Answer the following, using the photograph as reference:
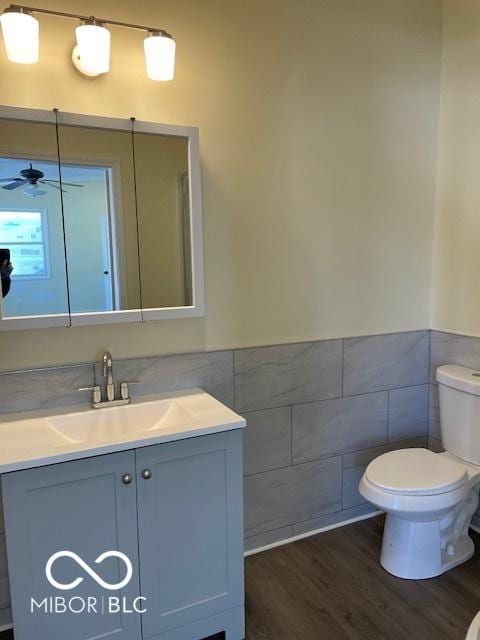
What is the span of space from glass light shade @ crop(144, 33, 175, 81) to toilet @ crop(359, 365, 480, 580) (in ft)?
5.99

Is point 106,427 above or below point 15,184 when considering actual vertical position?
below

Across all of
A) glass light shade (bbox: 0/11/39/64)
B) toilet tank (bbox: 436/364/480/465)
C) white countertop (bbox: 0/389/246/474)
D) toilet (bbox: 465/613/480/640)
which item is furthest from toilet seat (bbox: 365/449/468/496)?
glass light shade (bbox: 0/11/39/64)

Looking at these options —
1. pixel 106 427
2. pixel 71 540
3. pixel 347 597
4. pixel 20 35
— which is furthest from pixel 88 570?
pixel 20 35

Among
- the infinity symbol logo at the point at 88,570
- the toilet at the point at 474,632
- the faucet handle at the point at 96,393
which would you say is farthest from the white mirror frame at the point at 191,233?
the toilet at the point at 474,632

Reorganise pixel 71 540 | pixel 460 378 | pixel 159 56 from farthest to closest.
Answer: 1. pixel 460 378
2. pixel 159 56
3. pixel 71 540

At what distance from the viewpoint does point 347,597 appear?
2.04 metres

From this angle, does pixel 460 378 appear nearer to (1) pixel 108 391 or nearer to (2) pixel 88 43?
(1) pixel 108 391

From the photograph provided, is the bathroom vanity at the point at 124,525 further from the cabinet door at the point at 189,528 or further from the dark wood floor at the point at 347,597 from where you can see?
the dark wood floor at the point at 347,597

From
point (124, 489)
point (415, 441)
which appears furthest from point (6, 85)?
point (415, 441)

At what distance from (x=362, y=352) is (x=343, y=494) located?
29.7 inches

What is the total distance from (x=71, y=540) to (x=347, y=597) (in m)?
1.21

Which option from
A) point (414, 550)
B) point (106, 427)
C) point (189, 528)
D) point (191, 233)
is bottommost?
point (414, 550)

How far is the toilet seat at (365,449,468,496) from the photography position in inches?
77.9

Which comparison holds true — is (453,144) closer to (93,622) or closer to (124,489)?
(124,489)
